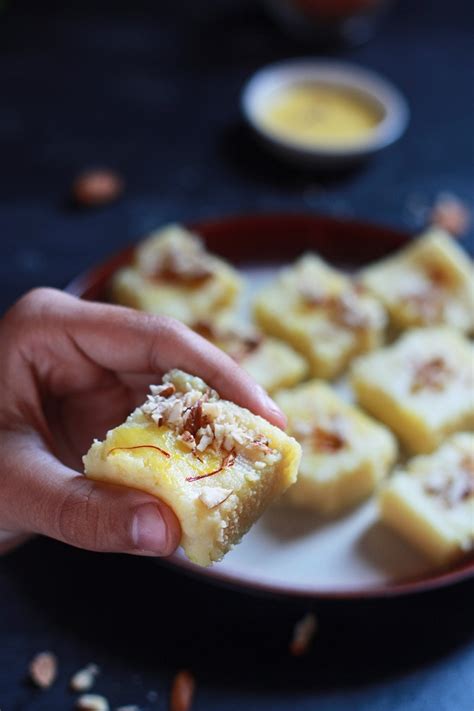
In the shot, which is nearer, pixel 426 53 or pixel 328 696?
pixel 328 696

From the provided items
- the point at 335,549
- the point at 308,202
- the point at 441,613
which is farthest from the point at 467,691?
the point at 308,202

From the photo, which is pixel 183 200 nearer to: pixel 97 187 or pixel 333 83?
pixel 97 187

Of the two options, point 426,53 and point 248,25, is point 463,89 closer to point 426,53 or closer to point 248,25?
point 426,53

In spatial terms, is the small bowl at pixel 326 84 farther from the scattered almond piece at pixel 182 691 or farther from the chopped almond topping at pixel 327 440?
the scattered almond piece at pixel 182 691

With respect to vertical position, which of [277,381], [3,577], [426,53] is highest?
[426,53]

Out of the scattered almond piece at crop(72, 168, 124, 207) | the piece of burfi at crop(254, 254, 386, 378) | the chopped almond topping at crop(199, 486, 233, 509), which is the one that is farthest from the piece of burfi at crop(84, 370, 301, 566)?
the scattered almond piece at crop(72, 168, 124, 207)

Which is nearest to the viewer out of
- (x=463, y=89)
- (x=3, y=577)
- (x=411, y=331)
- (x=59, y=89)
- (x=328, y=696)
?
(x=328, y=696)

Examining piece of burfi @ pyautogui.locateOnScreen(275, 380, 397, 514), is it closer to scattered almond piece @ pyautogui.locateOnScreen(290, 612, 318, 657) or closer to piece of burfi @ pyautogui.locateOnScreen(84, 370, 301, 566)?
scattered almond piece @ pyautogui.locateOnScreen(290, 612, 318, 657)

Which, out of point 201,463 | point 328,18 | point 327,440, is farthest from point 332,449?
point 328,18
